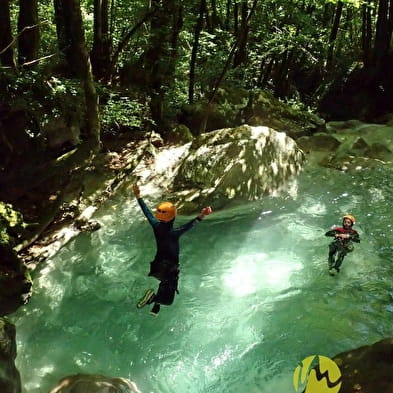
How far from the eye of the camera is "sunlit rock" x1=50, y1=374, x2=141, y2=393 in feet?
13.9

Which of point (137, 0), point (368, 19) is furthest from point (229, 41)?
point (368, 19)

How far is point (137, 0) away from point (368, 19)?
878cm

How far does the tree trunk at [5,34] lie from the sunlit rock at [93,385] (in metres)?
5.07

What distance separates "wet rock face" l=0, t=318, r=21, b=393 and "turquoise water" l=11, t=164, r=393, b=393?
48cm

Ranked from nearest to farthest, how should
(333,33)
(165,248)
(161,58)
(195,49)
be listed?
1. (165,248)
2. (195,49)
3. (161,58)
4. (333,33)

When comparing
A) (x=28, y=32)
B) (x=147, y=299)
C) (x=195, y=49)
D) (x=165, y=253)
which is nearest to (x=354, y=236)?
(x=165, y=253)

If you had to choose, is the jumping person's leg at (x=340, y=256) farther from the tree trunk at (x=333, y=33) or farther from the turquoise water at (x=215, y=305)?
the tree trunk at (x=333, y=33)

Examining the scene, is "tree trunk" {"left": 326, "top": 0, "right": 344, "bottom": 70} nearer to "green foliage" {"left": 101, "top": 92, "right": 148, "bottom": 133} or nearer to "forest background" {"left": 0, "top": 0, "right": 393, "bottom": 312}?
"forest background" {"left": 0, "top": 0, "right": 393, "bottom": 312}

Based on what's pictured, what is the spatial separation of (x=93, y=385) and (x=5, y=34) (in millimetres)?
5627

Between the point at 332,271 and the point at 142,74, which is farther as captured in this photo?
the point at 142,74

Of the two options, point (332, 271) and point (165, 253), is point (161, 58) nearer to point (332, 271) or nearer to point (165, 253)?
point (332, 271)

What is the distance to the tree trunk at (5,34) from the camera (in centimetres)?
674

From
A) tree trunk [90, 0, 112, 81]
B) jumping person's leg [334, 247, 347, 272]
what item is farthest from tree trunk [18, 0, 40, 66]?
jumping person's leg [334, 247, 347, 272]

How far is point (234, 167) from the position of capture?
8.52m
